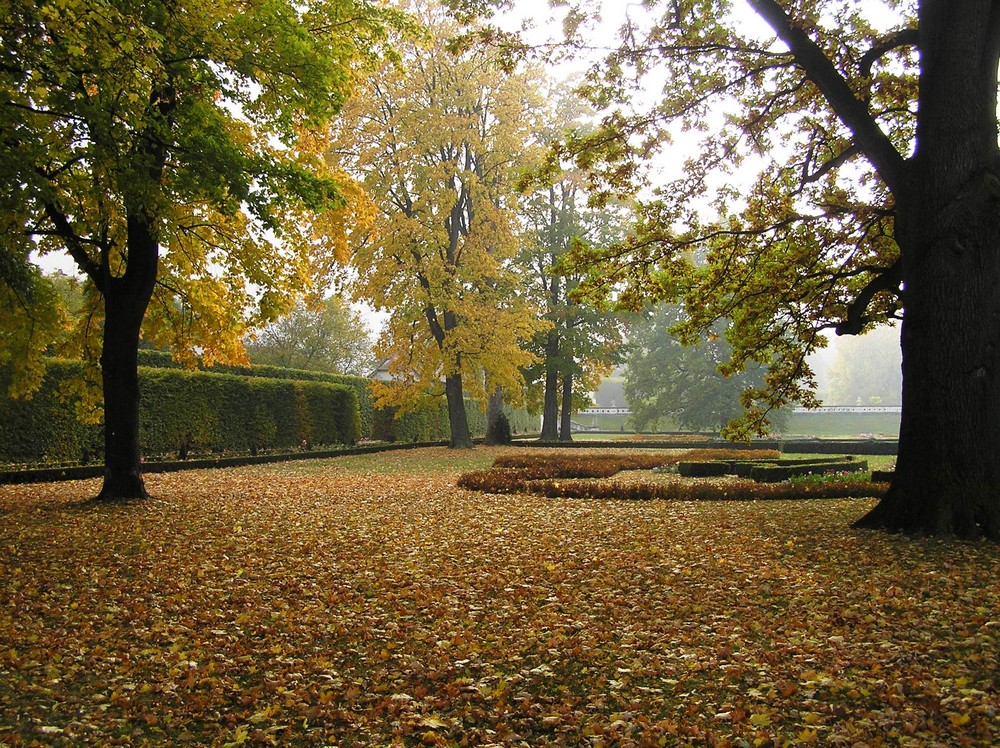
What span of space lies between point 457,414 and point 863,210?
57.6ft

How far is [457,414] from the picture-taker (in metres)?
25.1

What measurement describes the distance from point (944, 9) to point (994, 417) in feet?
13.7

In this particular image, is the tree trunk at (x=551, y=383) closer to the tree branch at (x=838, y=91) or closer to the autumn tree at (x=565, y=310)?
the autumn tree at (x=565, y=310)

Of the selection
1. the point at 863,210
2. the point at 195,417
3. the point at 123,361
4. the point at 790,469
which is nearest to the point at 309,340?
the point at 195,417

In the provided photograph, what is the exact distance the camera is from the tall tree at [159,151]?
6832 mm

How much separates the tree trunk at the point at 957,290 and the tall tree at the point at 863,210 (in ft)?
0.05

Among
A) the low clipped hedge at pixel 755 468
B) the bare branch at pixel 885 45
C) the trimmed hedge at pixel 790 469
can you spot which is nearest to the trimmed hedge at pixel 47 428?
the low clipped hedge at pixel 755 468

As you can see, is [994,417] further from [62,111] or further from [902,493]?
[62,111]

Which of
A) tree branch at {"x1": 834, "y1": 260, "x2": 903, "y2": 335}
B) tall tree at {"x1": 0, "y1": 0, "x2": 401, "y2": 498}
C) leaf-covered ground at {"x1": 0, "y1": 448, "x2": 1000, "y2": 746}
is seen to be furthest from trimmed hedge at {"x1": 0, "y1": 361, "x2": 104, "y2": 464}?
tree branch at {"x1": 834, "y1": 260, "x2": 903, "y2": 335}

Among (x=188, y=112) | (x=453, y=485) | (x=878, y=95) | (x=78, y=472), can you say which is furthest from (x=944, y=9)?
(x=78, y=472)

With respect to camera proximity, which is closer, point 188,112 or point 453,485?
point 188,112

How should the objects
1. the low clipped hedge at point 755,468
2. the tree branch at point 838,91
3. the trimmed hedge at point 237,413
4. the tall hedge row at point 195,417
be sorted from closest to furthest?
the tree branch at point 838,91 → the tall hedge row at point 195,417 → the low clipped hedge at point 755,468 → the trimmed hedge at point 237,413

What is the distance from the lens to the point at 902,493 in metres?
7.40

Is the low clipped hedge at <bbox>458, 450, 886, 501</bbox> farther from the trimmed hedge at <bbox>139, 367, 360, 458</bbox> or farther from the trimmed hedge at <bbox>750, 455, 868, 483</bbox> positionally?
the trimmed hedge at <bbox>139, 367, 360, 458</bbox>
